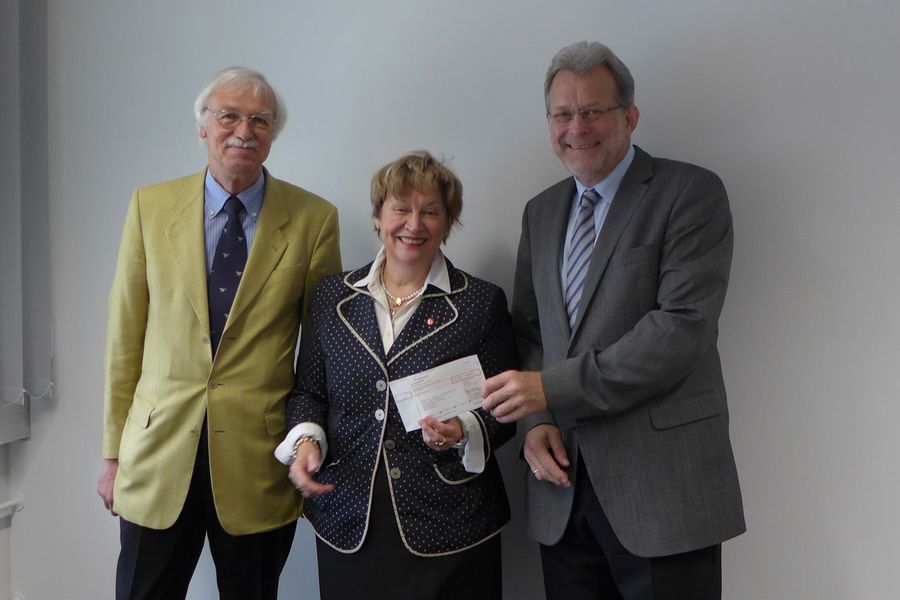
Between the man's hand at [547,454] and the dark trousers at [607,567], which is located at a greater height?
the man's hand at [547,454]

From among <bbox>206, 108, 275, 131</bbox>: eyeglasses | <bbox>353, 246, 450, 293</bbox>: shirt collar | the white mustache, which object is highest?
<bbox>206, 108, 275, 131</bbox>: eyeglasses

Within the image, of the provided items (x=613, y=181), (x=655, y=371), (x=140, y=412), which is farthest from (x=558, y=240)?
(x=140, y=412)

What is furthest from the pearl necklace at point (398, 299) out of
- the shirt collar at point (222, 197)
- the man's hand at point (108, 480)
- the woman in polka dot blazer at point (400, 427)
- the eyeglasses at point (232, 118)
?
the man's hand at point (108, 480)

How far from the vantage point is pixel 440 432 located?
1.46 m

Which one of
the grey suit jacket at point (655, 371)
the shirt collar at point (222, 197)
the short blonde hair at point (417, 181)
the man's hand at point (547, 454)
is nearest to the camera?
the grey suit jacket at point (655, 371)

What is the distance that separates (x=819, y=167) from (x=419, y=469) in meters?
1.19

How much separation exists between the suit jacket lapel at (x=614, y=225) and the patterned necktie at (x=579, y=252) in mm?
38

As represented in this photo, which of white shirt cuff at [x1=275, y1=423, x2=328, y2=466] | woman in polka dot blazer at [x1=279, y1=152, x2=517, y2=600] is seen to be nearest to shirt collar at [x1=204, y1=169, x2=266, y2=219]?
woman in polka dot blazer at [x1=279, y1=152, x2=517, y2=600]

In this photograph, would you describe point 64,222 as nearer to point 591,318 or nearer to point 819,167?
point 591,318

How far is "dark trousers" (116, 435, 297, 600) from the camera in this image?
5.61 feet

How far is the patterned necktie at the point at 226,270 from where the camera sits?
1.68 meters

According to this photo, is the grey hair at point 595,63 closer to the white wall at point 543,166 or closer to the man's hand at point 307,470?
the white wall at point 543,166

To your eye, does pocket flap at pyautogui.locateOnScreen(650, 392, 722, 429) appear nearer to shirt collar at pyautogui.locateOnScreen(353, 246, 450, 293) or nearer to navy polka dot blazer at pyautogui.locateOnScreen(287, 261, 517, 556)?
navy polka dot blazer at pyautogui.locateOnScreen(287, 261, 517, 556)

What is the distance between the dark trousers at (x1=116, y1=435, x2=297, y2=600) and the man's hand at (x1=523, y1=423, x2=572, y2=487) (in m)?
0.66
